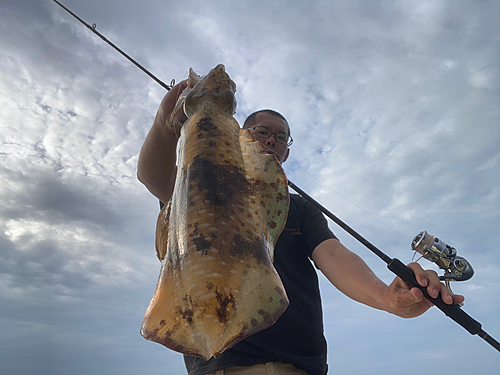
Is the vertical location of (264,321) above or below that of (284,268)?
below

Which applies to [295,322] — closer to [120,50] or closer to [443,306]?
[443,306]

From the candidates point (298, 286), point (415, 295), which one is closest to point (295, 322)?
point (298, 286)

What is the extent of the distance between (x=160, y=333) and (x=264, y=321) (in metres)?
0.33

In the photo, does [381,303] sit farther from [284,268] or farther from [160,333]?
[160,333]

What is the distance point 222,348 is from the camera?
2.91ft

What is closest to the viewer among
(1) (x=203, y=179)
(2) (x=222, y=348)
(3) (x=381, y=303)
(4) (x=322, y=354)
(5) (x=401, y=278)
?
(2) (x=222, y=348)

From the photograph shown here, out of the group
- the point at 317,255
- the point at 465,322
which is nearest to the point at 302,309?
the point at 317,255

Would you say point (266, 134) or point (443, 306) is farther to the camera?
point (266, 134)

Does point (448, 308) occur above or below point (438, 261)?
below

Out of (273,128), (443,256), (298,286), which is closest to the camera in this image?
(298,286)

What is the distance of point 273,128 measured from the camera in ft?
13.1

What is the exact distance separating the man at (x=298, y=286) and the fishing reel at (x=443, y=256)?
1.31 m

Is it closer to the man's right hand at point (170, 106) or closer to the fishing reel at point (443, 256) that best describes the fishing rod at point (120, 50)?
the man's right hand at point (170, 106)

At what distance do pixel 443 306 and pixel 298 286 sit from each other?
4.07 ft
